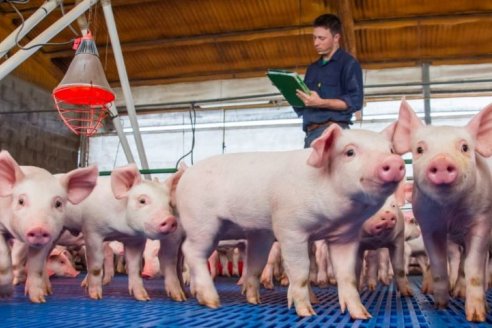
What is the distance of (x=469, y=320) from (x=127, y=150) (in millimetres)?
5281

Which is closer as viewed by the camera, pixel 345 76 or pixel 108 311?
pixel 108 311

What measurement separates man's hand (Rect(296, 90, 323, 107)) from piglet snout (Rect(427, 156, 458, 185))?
1.33 meters

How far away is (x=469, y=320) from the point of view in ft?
7.47

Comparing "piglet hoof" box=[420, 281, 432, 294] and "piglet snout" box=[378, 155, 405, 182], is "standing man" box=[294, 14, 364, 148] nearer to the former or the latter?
"piglet hoof" box=[420, 281, 432, 294]

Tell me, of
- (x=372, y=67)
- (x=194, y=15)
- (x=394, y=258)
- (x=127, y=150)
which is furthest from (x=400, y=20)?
(x=394, y=258)

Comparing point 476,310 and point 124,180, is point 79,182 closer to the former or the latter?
point 124,180

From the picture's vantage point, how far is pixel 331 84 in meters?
3.73

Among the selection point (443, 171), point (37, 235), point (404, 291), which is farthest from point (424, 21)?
point (37, 235)

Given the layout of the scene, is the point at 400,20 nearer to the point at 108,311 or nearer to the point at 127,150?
the point at 127,150

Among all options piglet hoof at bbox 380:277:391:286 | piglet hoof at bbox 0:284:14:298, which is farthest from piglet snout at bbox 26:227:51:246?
piglet hoof at bbox 380:277:391:286

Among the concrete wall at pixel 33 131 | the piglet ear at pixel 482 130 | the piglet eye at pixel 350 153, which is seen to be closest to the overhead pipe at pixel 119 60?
the concrete wall at pixel 33 131

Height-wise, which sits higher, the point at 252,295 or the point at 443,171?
the point at 443,171

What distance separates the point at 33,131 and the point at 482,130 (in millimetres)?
9240

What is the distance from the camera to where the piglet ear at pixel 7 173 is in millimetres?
3029
